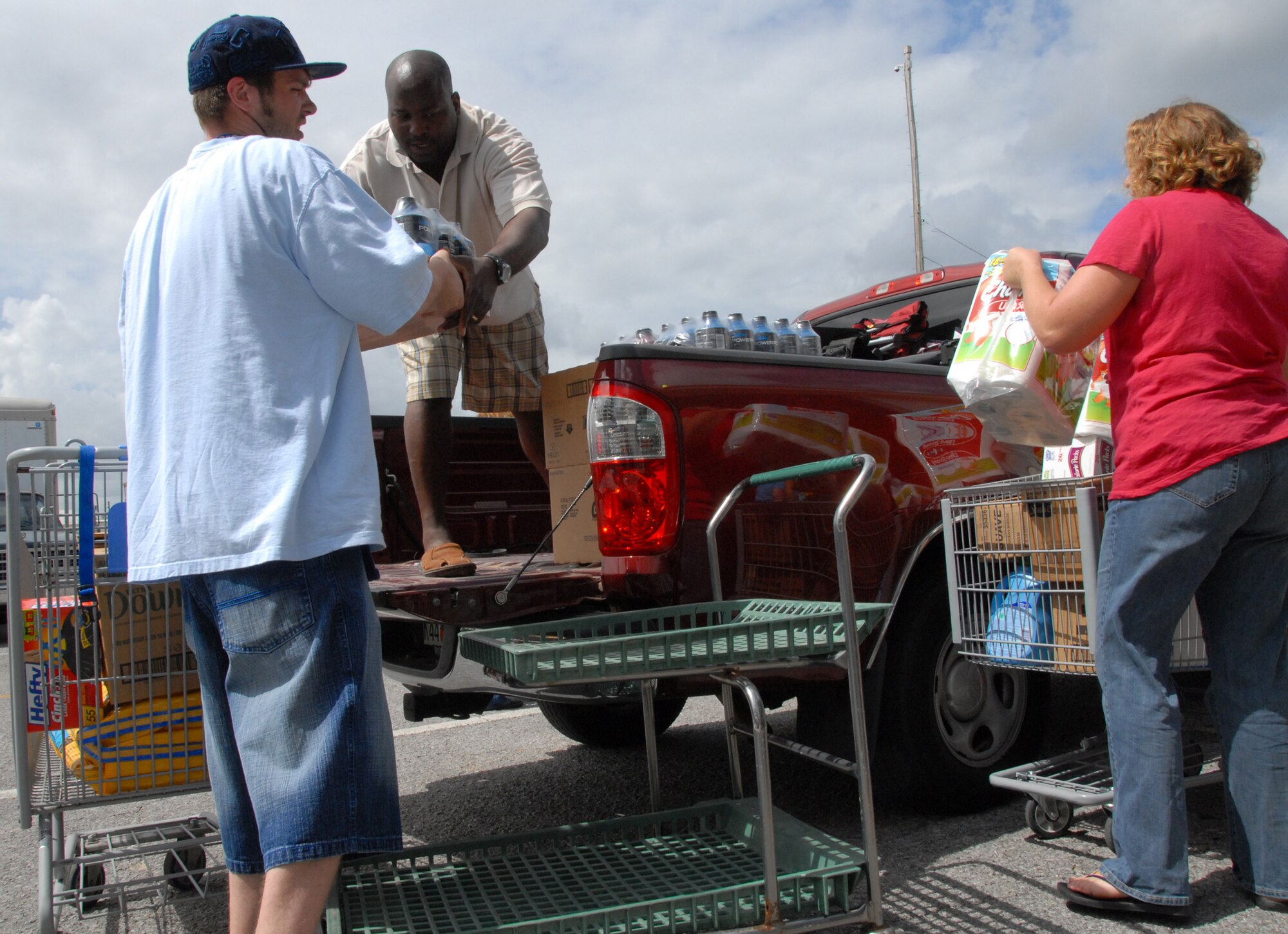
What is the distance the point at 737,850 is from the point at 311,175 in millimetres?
Result: 2057

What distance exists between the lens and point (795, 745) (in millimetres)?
2984

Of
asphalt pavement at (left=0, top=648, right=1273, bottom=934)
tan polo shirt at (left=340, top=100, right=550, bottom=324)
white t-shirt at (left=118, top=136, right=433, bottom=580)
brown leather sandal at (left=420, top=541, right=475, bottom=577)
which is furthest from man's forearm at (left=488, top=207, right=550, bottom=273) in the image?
asphalt pavement at (left=0, top=648, right=1273, bottom=934)

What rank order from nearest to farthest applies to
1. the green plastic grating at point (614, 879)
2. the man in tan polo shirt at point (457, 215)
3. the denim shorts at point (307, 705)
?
1. the denim shorts at point (307, 705)
2. the green plastic grating at point (614, 879)
3. the man in tan polo shirt at point (457, 215)

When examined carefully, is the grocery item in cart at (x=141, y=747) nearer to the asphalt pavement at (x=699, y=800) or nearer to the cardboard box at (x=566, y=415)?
A: the asphalt pavement at (x=699, y=800)

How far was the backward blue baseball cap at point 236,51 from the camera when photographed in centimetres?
207

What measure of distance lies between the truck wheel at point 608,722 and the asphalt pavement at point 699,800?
0.30 ft

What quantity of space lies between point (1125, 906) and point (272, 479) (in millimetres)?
2325

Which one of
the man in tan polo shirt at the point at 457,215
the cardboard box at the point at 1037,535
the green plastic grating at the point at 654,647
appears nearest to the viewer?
the green plastic grating at the point at 654,647

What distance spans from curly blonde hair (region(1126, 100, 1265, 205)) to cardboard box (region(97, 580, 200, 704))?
286 centimetres

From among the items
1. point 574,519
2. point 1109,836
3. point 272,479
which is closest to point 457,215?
point 574,519

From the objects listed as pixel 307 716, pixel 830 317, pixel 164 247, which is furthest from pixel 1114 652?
pixel 830 317

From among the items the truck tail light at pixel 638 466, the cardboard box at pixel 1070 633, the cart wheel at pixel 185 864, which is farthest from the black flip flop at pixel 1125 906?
the cart wheel at pixel 185 864

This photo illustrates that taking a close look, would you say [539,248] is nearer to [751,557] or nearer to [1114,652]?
[751,557]

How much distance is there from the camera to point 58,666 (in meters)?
2.85
